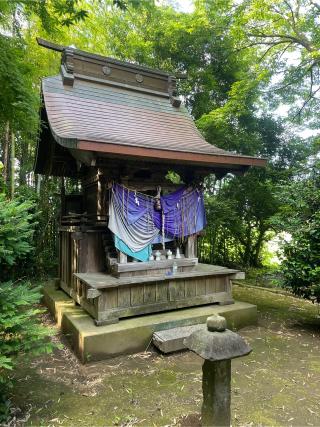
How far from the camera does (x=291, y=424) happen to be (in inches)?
104

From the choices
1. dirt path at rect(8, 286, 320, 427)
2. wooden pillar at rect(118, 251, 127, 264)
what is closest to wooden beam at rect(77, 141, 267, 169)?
wooden pillar at rect(118, 251, 127, 264)

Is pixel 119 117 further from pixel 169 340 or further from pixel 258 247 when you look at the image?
pixel 258 247

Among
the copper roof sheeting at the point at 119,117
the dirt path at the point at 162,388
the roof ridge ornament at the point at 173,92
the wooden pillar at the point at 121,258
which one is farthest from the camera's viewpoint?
the roof ridge ornament at the point at 173,92

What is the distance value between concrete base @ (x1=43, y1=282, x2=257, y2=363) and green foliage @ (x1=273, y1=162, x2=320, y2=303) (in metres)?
0.95

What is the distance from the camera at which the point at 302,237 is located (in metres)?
5.03

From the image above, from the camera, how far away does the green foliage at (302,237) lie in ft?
15.9

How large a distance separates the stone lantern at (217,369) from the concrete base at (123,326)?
1.85m

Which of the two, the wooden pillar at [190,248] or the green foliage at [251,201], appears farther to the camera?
the green foliage at [251,201]

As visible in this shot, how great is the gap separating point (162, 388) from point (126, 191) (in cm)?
286

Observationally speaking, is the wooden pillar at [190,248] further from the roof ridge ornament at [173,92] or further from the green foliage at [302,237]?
the roof ridge ornament at [173,92]

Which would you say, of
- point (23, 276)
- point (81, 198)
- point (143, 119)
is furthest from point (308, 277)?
point (23, 276)

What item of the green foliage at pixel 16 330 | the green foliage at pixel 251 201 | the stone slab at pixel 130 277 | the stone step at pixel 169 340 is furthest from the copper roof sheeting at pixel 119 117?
the green foliage at pixel 251 201

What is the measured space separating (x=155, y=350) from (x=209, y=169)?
334 centimetres

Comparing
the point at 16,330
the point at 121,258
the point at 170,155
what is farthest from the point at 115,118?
the point at 16,330
